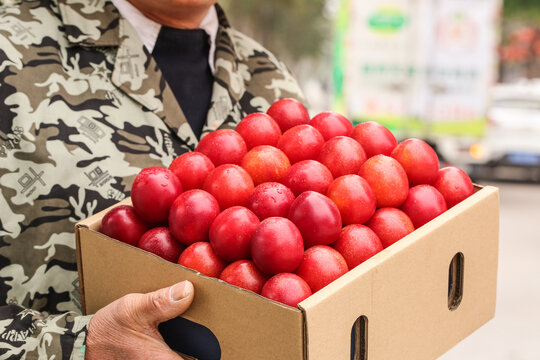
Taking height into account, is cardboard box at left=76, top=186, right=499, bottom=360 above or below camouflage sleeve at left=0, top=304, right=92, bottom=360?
above

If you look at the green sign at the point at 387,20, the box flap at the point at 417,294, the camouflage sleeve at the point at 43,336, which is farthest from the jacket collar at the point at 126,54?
the green sign at the point at 387,20

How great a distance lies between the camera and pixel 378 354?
5.33 ft

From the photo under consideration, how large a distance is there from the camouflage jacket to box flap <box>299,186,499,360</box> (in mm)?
684

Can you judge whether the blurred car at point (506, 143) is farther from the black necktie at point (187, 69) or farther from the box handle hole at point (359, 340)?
the box handle hole at point (359, 340)

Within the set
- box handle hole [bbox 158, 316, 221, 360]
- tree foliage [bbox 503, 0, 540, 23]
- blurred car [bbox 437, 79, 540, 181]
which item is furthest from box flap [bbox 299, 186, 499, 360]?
tree foliage [bbox 503, 0, 540, 23]

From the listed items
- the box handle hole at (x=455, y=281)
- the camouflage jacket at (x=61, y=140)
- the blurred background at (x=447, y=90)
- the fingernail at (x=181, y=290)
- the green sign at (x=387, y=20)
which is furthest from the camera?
the green sign at (x=387, y=20)

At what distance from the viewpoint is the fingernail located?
155 centimetres

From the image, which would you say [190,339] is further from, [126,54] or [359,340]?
[126,54]

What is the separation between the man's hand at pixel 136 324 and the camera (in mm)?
1579

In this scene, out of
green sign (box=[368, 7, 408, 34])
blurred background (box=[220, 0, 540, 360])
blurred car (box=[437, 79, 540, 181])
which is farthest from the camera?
blurred car (box=[437, 79, 540, 181])

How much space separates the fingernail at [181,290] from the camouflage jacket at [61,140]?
0.34m

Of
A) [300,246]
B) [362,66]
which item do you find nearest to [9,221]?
[300,246]

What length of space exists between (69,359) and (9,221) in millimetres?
485

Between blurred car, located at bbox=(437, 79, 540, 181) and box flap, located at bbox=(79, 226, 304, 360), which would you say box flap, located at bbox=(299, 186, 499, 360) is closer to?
box flap, located at bbox=(79, 226, 304, 360)
